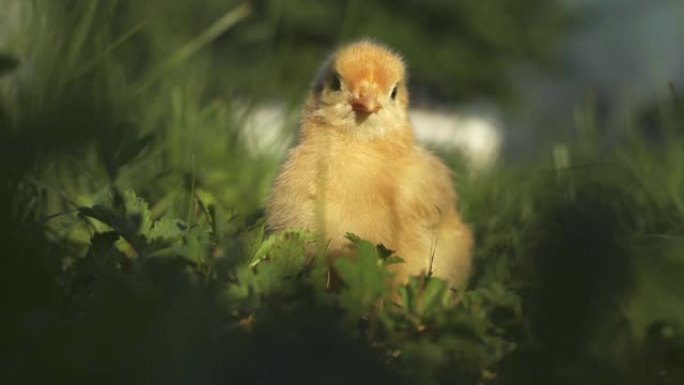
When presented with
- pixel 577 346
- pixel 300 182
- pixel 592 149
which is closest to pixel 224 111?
pixel 592 149

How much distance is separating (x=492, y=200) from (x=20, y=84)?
168 centimetres

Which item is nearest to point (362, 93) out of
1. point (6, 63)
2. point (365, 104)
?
point (365, 104)

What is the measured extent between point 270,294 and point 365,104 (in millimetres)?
1018

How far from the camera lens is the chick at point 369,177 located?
102 inches

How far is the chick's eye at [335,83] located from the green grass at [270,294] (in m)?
0.41

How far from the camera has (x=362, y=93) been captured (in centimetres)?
285

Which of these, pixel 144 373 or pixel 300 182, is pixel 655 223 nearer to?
pixel 300 182

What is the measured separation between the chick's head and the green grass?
1.20ft

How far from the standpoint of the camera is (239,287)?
6.19 feet

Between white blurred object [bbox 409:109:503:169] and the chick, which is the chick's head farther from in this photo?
white blurred object [bbox 409:109:503:169]

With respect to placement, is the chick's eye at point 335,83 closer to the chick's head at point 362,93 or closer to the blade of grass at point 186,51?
the chick's head at point 362,93

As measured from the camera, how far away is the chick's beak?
280cm

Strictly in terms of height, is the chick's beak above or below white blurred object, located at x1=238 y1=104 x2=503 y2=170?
below

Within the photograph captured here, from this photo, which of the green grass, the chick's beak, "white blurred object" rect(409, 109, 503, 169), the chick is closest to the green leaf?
the green grass
